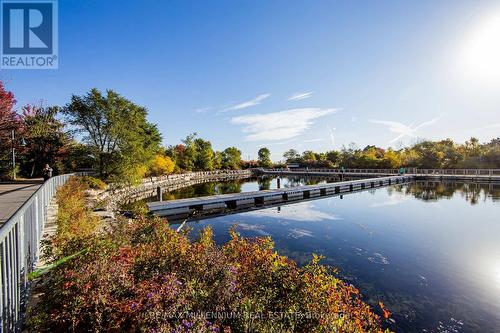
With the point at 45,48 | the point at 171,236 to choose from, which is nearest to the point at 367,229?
the point at 171,236

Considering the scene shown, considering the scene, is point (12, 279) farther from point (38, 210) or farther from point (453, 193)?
point (453, 193)

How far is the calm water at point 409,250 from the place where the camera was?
19.2ft

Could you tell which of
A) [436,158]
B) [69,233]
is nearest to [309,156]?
[436,158]

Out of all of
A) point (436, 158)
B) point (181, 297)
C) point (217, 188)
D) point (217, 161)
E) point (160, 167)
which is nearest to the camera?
point (181, 297)

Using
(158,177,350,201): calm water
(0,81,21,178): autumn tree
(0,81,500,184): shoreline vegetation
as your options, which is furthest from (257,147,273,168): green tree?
(0,81,21,178): autumn tree

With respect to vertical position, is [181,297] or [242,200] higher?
[181,297]

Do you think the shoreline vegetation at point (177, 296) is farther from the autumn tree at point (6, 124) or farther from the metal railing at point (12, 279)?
the autumn tree at point (6, 124)

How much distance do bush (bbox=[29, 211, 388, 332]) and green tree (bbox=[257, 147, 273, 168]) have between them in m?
74.6

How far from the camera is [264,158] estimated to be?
268ft

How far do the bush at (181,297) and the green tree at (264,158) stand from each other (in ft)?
245

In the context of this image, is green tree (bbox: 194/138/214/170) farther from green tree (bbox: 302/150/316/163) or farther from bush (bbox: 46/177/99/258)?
bush (bbox: 46/177/99/258)

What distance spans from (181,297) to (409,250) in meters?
9.67


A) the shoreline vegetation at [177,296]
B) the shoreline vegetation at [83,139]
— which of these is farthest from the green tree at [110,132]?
the shoreline vegetation at [177,296]

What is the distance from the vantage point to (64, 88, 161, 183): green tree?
2386 cm
